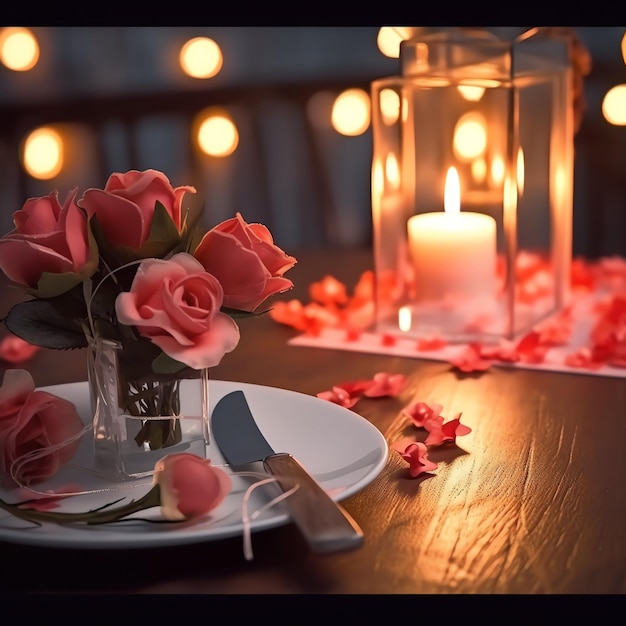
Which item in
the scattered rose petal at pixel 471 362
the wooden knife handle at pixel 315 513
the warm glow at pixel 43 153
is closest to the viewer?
the wooden knife handle at pixel 315 513

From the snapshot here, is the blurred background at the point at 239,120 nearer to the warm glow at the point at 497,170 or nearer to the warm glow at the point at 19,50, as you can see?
the warm glow at the point at 19,50

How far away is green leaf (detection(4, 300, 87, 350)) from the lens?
699 mm

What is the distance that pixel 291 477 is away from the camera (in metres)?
0.66

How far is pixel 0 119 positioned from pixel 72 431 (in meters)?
1.55

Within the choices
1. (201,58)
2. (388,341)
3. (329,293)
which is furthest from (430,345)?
(201,58)

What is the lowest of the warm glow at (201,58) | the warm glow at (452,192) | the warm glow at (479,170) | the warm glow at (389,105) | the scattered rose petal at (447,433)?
the scattered rose petal at (447,433)

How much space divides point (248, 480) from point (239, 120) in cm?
180

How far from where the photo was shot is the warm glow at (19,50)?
2141 mm

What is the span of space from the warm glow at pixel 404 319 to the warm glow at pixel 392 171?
0.17 meters

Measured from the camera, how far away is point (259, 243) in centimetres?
71

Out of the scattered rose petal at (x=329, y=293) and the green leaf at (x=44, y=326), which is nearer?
the green leaf at (x=44, y=326)

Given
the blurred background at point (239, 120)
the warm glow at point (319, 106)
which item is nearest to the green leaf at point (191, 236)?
the blurred background at point (239, 120)

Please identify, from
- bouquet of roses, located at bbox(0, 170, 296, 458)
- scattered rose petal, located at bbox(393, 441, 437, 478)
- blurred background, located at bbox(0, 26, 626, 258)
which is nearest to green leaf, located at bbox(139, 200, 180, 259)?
bouquet of roses, located at bbox(0, 170, 296, 458)

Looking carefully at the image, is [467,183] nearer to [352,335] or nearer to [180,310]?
[352,335]
